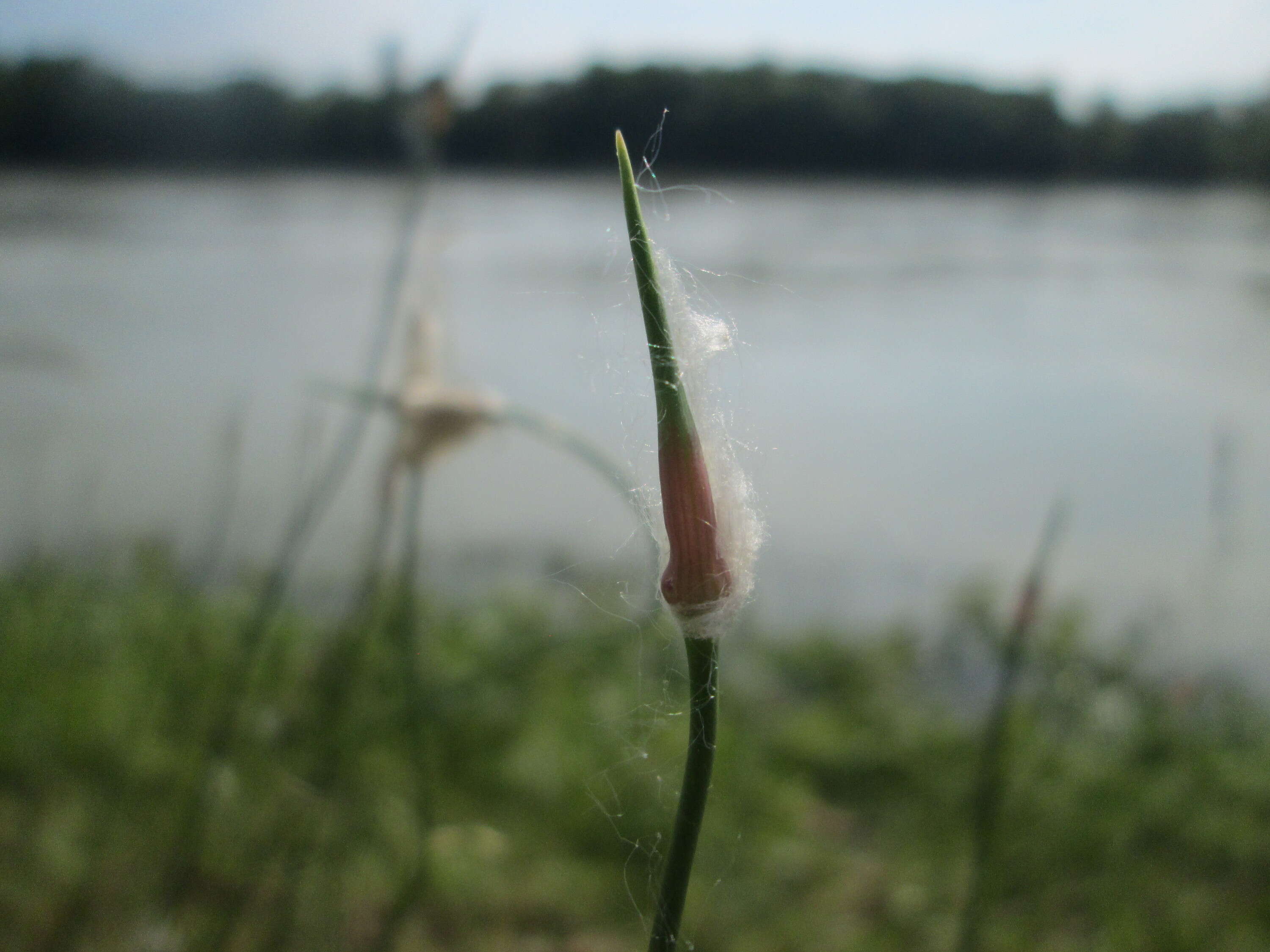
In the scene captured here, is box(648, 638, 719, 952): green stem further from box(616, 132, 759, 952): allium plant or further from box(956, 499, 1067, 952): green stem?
box(956, 499, 1067, 952): green stem

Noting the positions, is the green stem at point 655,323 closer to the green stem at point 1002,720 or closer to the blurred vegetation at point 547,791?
the green stem at point 1002,720

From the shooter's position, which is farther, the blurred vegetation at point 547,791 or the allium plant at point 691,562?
the blurred vegetation at point 547,791

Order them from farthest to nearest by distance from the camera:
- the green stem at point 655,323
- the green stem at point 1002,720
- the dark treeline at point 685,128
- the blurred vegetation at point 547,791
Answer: the dark treeline at point 685,128 < the blurred vegetation at point 547,791 < the green stem at point 1002,720 < the green stem at point 655,323

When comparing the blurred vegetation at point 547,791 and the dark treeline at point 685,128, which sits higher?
the dark treeline at point 685,128

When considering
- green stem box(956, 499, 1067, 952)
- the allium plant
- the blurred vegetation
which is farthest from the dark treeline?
the allium plant

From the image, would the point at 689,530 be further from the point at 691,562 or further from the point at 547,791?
the point at 547,791

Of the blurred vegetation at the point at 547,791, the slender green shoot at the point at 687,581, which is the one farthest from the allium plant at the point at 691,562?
the blurred vegetation at the point at 547,791
